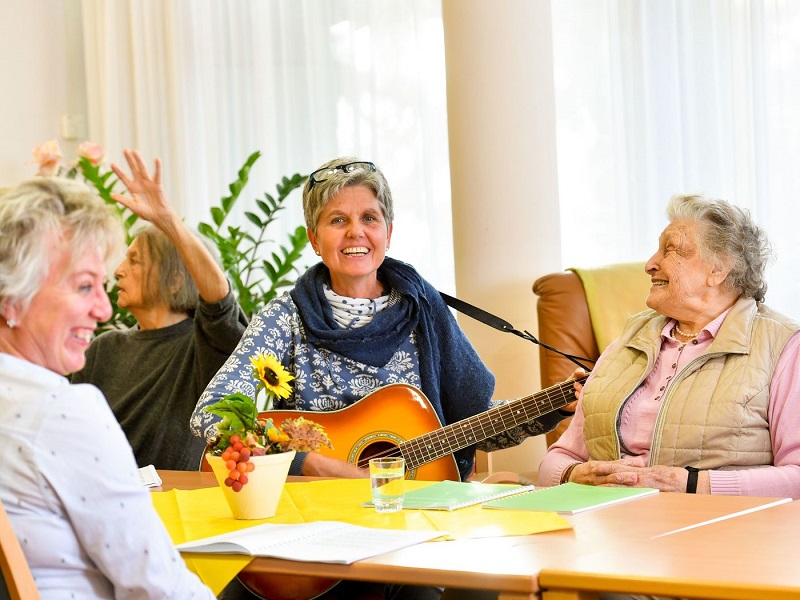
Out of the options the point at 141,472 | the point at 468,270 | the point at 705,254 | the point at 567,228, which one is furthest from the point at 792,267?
the point at 141,472

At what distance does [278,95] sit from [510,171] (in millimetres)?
1518

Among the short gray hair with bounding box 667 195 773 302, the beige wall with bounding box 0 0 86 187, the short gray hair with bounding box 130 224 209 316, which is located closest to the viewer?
the short gray hair with bounding box 667 195 773 302

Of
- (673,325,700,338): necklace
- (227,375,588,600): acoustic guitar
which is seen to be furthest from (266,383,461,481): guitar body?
(673,325,700,338): necklace

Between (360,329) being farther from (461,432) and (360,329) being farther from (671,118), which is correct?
(671,118)

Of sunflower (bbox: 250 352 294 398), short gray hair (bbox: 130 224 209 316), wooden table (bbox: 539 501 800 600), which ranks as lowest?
wooden table (bbox: 539 501 800 600)

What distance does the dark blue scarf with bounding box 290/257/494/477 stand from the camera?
2.68 metres

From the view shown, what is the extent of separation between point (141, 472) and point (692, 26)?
2.63 meters

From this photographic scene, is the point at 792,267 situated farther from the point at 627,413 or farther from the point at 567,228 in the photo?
the point at 627,413

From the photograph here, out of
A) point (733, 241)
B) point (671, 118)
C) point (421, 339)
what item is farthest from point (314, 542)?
point (671, 118)

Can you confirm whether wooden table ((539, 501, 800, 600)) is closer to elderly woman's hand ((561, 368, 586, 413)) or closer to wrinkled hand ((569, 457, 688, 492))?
wrinkled hand ((569, 457, 688, 492))

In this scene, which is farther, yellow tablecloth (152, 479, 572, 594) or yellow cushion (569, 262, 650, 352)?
yellow cushion (569, 262, 650, 352)

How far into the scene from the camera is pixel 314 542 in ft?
5.31

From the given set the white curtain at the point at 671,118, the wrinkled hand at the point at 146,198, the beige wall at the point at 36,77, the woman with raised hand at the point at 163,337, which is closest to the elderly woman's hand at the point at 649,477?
the woman with raised hand at the point at 163,337

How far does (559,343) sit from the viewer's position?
3258 mm
